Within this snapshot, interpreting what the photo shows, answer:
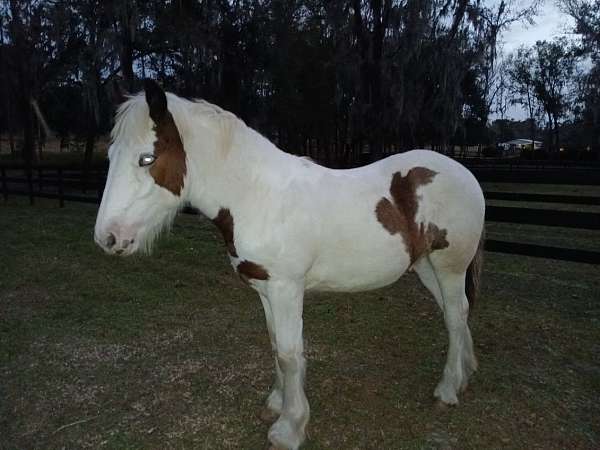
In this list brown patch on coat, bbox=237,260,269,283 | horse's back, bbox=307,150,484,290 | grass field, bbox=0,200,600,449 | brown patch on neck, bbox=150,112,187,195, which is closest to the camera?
brown patch on neck, bbox=150,112,187,195

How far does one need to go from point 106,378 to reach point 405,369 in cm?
216

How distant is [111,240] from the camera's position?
70.9 inches

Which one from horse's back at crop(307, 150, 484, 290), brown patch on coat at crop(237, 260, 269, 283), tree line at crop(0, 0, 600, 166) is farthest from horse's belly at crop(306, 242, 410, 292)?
tree line at crop(0, 0, 600, 166)

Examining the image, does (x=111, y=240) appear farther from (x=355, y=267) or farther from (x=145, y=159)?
(x=355, y=267)

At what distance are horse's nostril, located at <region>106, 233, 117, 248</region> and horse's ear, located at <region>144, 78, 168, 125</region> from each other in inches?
21.6

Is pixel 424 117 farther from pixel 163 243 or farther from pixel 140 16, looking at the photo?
pixel 163 243

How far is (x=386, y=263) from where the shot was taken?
2252 millimetres

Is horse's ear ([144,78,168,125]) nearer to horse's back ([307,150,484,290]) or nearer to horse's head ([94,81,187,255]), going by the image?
horse's head ([94,81,187,255])

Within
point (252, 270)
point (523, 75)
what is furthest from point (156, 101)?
point (523, 75)

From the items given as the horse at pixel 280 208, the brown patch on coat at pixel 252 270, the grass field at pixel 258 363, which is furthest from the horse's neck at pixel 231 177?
the grass field at pixel 258 363

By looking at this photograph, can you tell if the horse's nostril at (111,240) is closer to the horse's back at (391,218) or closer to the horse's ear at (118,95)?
the horse's ear at (118,95)

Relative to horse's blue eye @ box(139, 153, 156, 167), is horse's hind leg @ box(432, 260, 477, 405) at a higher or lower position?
lower

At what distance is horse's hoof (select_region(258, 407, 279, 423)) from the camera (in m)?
2.44

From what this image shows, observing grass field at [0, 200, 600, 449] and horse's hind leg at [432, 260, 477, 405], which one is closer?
grass field at [0, 200, 600, 449]
